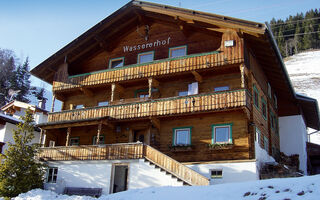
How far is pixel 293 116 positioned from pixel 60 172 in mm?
20094

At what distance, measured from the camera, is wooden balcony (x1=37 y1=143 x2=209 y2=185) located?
1939 centimetres

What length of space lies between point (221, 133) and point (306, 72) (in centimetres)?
7039

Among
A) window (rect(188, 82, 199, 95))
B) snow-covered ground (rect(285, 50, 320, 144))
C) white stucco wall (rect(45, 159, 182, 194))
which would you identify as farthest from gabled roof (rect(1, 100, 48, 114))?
snow-covered ground (rect(285, 50, 320, 144))

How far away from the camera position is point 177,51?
2662 cm

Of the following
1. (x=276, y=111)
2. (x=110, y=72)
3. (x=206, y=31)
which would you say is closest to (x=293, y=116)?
(x=276, y=111)

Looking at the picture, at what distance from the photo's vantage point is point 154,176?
20922 mm

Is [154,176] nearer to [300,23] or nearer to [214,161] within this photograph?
[214,161]

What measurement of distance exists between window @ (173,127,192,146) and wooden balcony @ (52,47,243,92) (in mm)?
3818

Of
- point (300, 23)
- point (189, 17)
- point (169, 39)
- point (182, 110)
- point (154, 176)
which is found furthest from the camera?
point (300, 23)

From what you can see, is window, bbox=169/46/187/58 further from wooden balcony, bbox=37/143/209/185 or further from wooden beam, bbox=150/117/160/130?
wooden balcony, bbox=37/143/209/185

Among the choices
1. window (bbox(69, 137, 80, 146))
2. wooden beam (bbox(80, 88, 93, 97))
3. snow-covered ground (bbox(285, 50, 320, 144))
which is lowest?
window (bbox(69, 137, 80, 146))

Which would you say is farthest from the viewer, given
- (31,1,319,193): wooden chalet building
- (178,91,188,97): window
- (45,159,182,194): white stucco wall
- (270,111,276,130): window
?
(270,111,276,130): window

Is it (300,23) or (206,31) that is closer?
(206,31)

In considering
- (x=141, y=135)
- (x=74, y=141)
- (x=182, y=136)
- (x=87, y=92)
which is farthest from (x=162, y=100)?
(x=74, y=141)
